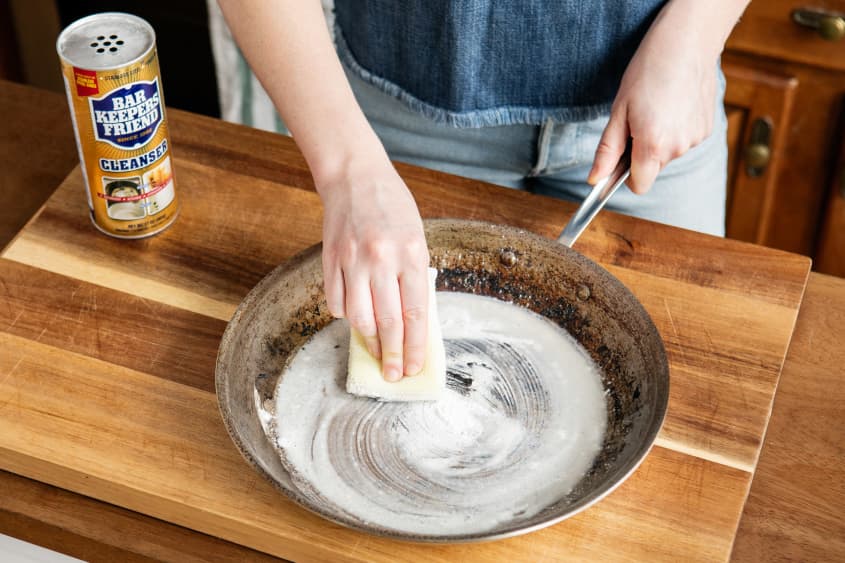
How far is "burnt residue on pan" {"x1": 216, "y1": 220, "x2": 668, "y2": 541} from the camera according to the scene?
793 mm

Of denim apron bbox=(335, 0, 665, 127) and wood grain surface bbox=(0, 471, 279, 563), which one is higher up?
denim apron bbox=(335, 0, 665, 127)

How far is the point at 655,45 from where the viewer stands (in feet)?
3.32

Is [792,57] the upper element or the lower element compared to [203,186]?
lower

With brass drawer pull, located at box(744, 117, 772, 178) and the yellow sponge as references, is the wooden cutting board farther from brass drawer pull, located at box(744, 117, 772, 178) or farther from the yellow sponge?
brass drawer pull, located at box(744, 117, 772, 178)

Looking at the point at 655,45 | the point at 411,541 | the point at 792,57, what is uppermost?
the point at 655,45

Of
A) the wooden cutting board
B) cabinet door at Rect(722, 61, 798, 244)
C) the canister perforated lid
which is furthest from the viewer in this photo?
cabinet door at Rect(722, 61, 798, 244)

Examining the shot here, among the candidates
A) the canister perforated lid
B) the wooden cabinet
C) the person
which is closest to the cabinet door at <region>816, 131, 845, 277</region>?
the wooden cabinet

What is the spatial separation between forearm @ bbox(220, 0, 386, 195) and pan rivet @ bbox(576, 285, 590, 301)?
23cm

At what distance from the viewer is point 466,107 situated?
3.65ft

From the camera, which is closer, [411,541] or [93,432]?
[411,541]

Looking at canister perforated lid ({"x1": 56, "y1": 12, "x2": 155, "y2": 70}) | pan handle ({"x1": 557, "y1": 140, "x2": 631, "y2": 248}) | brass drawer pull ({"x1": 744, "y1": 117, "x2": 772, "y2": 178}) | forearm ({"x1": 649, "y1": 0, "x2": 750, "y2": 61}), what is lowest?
brass drawer pull ({"x1": 744, "y1": 117, "x2": 772, "y2": 178})

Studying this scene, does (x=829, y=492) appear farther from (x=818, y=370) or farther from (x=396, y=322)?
(x=396, y=322)

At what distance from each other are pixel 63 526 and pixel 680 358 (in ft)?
1.84

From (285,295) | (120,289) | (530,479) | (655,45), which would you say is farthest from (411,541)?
(655,45)
